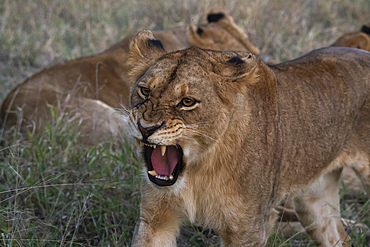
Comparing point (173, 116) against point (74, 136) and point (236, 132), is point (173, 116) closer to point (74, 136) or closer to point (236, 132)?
point (236, 132)

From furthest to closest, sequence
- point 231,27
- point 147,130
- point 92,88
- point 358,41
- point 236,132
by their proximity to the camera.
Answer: point 231,27, point 92,88, point 358,41, point 236,132, point 147,130

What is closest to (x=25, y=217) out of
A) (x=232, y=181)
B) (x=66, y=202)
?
(x=66, y=202)

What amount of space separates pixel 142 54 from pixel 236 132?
0.52m

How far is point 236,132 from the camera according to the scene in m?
2.34

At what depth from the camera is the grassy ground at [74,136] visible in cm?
291

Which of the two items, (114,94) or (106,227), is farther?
(114,94)

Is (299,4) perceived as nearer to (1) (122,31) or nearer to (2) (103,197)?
(1) (122,31)

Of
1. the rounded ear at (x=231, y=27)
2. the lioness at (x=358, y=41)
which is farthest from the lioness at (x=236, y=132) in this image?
the rounded ear at (x=231, y=27)

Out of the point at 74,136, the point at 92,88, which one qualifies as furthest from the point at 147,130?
the point at 92,88

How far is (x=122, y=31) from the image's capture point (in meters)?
6.74

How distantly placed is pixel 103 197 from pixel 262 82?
1.19m

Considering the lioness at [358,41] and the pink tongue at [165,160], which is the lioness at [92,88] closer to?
the lioness at [358,41]

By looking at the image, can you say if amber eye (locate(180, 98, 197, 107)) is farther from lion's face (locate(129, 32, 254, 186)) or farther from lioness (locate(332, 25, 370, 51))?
lioness (locate(332, 25, 370, 51))

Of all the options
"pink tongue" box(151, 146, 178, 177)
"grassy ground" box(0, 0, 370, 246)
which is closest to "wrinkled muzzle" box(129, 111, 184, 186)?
"pink tongue" box(151, 146, 178, 177)
